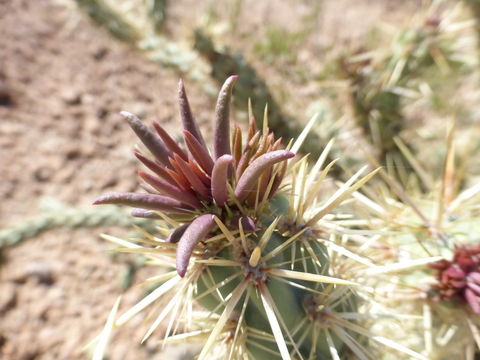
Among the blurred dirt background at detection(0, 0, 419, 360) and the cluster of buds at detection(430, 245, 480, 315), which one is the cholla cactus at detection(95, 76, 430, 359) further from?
the blurred dirt background at detection(0, 0, 419, 360)

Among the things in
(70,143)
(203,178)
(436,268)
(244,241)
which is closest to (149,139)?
(203,178)

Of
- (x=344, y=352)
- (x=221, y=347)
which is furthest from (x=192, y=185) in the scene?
(x=344, y=352)

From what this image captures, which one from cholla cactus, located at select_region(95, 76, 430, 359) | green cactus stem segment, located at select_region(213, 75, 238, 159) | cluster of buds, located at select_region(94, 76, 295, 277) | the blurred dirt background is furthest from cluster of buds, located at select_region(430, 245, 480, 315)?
the blurred dirt background

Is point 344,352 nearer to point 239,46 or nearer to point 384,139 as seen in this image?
point 384,139

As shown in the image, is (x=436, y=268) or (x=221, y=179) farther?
(x=436, y=268)

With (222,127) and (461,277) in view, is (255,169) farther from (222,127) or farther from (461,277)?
(461,277)

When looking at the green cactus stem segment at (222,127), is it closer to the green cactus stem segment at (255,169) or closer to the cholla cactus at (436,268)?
the green cactus stem segment at (255,169)

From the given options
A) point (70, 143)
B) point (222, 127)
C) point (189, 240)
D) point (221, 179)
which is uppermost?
point (70, 143)
